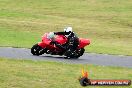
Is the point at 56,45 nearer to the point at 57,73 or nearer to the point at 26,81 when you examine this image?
the point at 57,73

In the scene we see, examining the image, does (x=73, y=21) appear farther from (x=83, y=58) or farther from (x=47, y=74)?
(x=47, y=74)

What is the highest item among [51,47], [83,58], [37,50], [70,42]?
[70,42]

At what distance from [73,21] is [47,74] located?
37699 millimetres

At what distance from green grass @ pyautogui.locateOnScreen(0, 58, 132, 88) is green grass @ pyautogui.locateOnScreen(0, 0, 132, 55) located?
11.1 metres

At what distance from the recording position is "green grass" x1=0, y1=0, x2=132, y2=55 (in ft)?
122

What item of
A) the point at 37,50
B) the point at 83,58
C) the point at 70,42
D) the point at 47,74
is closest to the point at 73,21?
the point at 83,58

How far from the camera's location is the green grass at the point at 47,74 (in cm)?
1516

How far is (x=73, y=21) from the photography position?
54.5 metres

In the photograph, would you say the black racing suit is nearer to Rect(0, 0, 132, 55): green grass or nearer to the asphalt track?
the asphalt track

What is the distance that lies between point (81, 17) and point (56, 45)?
1377 inches

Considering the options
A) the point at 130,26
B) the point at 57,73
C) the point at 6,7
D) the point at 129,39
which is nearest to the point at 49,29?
the point at 129,39

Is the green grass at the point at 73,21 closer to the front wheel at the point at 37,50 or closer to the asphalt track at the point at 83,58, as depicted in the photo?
the asphalt track at the point at 83,58

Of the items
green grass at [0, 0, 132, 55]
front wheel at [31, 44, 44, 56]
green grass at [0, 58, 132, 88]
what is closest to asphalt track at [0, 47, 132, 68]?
front wheel at [31, 44, 44, 56]

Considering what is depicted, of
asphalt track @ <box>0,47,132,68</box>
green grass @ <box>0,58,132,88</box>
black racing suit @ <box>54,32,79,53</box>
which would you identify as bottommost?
asphalt track @ <box>0,47,132,68</box>
